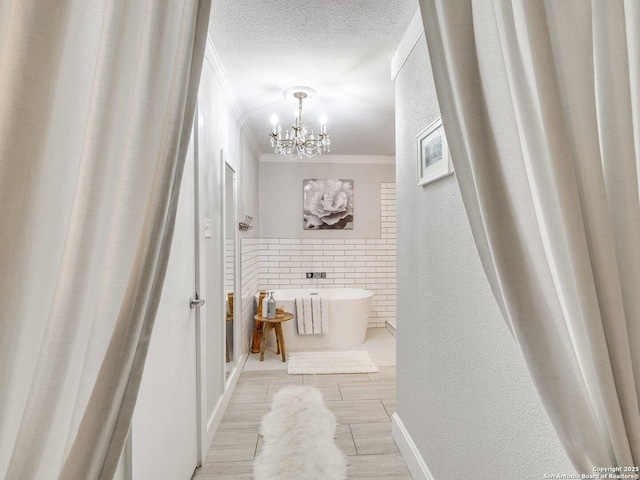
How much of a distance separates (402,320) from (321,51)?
177 centimetres

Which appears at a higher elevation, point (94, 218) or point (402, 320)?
point (94, 218)

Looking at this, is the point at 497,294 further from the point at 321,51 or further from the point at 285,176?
the point at 285,176

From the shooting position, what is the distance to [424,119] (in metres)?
1.74

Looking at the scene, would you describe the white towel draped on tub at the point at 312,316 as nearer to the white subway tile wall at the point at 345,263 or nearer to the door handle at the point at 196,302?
the white subway tile wall at the point at 345,263

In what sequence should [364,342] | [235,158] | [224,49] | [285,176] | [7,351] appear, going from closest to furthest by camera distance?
1. [7,351]
2. [224,49]
3. [235,158]
4. [364,342]
5. [285,176]

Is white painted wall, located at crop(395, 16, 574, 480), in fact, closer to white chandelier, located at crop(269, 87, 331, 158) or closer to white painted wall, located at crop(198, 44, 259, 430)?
white chandelier, located at crop(269, 87, 331, 158)

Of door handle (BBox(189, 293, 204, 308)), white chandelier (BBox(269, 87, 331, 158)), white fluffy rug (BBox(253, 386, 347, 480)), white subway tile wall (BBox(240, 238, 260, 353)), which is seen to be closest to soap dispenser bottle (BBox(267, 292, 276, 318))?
white subway tile wall (BBox(240, 238, 260, 353))

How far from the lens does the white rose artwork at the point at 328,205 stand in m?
5.06

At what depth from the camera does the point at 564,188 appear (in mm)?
657

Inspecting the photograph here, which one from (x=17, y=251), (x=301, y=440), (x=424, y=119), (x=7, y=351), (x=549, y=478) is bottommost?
(x=301, y=440)

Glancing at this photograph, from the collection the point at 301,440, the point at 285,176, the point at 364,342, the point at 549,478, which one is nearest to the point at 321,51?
the point at 549,478

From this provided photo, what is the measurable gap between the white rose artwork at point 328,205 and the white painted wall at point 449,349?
2.89m

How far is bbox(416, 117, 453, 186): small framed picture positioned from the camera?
4.89 feet

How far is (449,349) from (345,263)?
3602 millimetres
